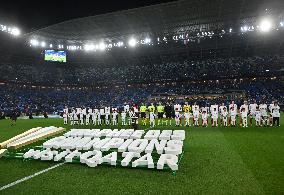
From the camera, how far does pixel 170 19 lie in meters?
32.1

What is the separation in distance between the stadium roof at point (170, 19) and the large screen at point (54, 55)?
4.02 meters

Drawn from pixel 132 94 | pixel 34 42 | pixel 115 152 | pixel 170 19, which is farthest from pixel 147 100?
pixel 115 152

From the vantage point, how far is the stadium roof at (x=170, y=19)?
27188mm

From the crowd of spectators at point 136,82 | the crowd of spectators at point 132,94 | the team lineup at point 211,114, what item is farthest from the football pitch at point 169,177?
the crowd of spectators at point 136,82

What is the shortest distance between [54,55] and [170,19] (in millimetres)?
24711

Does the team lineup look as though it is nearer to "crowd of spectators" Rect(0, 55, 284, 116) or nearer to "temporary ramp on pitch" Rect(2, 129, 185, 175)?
"temporary ramp on pitch" Rect(2, 129, 185, 175)

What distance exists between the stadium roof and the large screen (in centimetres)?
402

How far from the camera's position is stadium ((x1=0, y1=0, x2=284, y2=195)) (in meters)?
6.71

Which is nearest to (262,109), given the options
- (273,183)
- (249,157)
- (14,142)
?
(249,157)

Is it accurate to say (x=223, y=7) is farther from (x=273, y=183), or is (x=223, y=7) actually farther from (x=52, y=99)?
(x=52, y=99)

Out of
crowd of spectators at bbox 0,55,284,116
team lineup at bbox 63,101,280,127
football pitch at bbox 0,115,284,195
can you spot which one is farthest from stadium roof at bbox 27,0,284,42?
football pitch at bbox 0,115,284,195

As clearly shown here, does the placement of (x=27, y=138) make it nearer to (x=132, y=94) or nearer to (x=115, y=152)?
(x=115, y=152)

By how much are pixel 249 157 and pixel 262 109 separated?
35.1ft

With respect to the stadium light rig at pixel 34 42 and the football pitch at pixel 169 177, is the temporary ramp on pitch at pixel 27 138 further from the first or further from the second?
the stadium light rig at pixel 34 42
